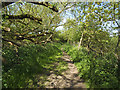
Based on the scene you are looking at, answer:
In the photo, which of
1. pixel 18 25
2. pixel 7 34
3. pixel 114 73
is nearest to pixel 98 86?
pixel 114 73

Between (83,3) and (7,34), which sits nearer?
(7,34)

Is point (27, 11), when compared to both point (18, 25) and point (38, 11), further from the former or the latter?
point (18, 25)

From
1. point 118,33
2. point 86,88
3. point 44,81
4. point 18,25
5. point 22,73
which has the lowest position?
point 86,88

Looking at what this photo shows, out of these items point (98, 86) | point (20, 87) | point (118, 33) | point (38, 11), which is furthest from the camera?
point (38, 11)

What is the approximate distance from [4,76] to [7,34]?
214 cm

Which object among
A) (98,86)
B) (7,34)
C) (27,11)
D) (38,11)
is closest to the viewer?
(98,86)

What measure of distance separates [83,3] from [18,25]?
4793 mm

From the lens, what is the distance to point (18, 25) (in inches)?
247

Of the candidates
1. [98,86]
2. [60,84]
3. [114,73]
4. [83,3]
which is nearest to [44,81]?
[60,84]

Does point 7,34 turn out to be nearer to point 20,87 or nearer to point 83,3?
point 20,87

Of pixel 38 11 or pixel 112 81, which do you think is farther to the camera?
pixel 38 11

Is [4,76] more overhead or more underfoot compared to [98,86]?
more overhead

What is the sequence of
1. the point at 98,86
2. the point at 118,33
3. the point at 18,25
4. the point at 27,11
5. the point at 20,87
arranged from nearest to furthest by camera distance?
1. the point at 20,87
2. the point at 98,86
3. the point at 118,33
4. the point at 18,25
5. the point at 27,11

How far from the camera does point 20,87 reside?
148 inches
